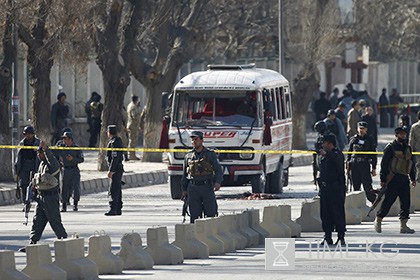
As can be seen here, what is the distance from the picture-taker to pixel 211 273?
17203mm

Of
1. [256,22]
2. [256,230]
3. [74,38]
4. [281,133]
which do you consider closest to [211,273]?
[256,230]

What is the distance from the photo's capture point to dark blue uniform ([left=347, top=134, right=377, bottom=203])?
90.4ft

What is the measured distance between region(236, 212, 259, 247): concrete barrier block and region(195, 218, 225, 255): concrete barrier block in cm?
97

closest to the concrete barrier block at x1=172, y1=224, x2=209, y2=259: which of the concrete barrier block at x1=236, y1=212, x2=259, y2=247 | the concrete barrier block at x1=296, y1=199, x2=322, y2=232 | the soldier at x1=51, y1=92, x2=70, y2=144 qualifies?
the concrete barrier block at x1=236, y1=212, x2=259, y2=247

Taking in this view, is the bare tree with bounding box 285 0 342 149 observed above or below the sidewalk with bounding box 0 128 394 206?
above

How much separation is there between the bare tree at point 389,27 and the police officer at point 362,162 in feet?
85.7

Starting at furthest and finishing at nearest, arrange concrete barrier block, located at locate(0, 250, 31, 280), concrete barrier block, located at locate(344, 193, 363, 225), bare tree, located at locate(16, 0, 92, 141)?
bare tree, located at locate(16, 0, 92, 141) → concrete barrier block, located at locate(344, 193, 363, 225) → concrete barrier block, located at locate(0, 250, 31, 280)

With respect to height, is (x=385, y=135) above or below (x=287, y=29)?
below

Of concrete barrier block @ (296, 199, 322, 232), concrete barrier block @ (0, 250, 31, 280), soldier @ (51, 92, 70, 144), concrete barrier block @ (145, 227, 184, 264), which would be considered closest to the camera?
concrete barrier block @ (0, 250, 31, 280)

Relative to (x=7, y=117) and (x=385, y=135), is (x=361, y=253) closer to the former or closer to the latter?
(x=7, y=117)

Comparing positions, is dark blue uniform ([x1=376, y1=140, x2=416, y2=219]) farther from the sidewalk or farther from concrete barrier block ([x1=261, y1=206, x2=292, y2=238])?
the sidewalk

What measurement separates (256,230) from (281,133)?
38.4 feet

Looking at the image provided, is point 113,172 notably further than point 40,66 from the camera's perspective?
No

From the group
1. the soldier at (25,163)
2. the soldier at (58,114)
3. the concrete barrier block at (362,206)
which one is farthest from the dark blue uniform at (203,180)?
the soldier at (58,114)
